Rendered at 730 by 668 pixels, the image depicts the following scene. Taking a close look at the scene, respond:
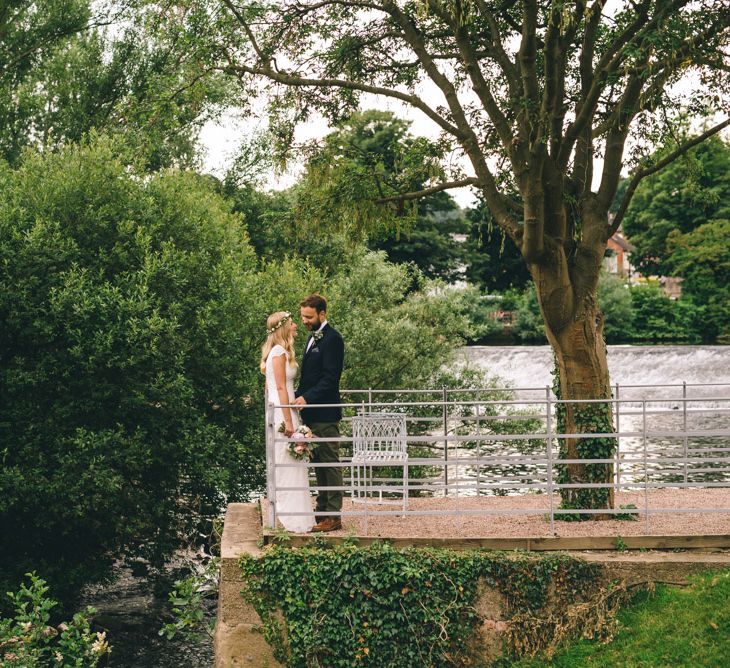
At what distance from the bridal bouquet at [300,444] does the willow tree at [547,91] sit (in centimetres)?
349

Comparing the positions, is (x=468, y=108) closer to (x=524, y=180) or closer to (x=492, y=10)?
(x=492, y=10)

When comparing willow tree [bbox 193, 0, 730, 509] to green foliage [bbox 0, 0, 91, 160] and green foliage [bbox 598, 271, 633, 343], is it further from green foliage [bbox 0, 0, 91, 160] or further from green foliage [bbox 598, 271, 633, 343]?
green foliage [bbox 598, 271, 633, 343]

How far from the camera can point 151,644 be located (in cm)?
1620

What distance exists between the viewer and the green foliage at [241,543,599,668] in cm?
948

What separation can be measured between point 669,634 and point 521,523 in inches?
94.8

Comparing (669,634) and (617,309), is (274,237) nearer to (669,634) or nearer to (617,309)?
(669,634)

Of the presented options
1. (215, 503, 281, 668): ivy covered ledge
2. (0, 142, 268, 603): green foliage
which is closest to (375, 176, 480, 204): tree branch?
(0, 142, 268, 603): green foliage

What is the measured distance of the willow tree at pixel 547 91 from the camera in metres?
11.2

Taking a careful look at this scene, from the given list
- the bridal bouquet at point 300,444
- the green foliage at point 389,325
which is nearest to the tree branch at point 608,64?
the bridal bouquet at point 300,444

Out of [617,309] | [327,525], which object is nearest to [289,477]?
[327,525]

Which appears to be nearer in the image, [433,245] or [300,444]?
[300,444]

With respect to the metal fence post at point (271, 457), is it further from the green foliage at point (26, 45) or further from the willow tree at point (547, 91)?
the green foliage at point (26, 45)

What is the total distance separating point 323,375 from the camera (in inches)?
399

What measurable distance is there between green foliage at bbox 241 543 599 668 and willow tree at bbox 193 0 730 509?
2.46m
